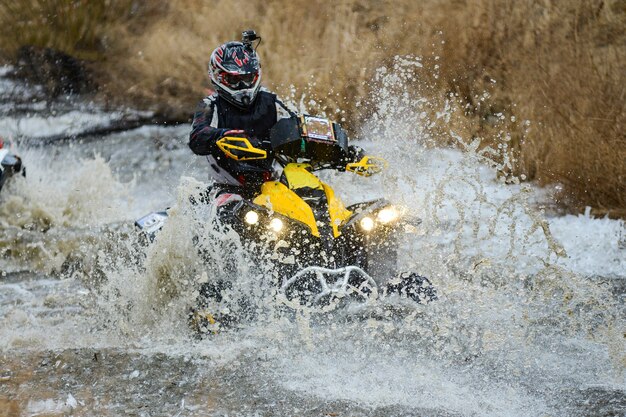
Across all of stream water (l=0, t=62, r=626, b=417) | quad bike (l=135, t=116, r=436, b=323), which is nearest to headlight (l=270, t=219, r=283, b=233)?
quad bike (l=135, t=116, r=436, b=323)

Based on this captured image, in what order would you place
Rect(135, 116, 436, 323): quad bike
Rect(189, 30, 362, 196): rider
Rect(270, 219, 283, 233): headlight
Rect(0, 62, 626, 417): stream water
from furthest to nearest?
Rect(189, 30, 362, 196): rider, Rect(270, 219, 283, 233): headlight, Rect(135, 116, 436, 323): quad bike, Rect(0, 62, 626, 417): stream water

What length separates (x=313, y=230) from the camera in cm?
642

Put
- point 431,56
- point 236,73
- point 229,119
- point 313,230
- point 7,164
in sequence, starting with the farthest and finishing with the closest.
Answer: point 431,56 < point 7,164 < point 229,119 < point 236,73 < point 313,230

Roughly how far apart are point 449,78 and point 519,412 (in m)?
7.88

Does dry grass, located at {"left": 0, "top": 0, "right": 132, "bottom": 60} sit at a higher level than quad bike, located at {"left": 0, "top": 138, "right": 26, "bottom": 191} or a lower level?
higher

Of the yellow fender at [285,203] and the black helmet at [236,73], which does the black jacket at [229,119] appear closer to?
the black helmet at [236,73]

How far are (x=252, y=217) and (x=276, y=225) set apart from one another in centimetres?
21

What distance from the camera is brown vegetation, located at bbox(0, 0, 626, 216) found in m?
10.8

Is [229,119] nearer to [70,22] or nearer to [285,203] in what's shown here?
[285,203]

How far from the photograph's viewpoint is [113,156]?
1361cm

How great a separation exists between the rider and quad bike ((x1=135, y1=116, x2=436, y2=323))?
28 centimetres

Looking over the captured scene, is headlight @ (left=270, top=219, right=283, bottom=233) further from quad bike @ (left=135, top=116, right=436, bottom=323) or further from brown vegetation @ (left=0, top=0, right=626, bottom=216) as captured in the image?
brown vegetation @ (left=0, top=0, right=626, bottom=216)

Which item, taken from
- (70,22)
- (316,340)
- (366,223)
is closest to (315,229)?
(366,223)

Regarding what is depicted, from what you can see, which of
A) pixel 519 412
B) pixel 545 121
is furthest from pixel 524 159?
pixel 519 412
